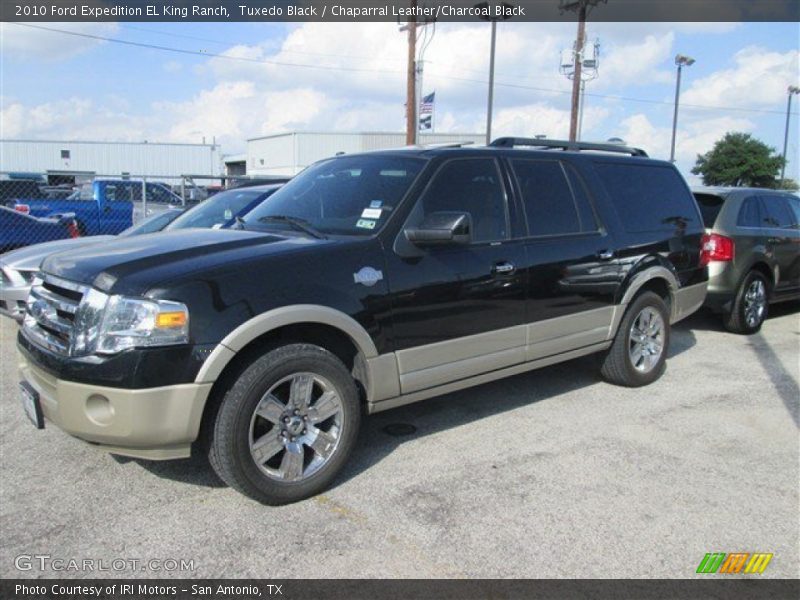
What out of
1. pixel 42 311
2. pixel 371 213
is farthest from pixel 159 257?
pixel 371 213

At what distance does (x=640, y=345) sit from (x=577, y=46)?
2420cm

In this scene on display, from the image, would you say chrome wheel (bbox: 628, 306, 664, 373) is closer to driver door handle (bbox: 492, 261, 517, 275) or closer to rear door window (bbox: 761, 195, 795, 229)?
driver door handle (bbox: 492, 261, 517, 275)

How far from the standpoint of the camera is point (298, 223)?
412cm

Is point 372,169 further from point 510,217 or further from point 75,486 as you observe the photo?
point 75,486

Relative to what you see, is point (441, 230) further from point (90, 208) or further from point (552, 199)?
point (90, 208)

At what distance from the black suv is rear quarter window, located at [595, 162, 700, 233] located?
0.16 ft

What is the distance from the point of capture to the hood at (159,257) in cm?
312

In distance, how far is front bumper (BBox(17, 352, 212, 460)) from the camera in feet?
9.87

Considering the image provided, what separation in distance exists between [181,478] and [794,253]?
8194 mm

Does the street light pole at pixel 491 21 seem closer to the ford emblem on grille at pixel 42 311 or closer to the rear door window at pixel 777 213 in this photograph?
the rear door window at pixel 777 213

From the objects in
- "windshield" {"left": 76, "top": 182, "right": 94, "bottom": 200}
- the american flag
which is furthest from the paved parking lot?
the american flag

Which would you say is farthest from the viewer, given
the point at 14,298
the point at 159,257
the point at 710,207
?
the point at 710,207

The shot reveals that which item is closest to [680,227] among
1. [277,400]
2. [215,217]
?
[277,400]

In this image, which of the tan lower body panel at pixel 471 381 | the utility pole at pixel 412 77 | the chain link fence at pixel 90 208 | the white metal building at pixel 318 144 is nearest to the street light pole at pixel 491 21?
the utility pole at pixel 412 77
